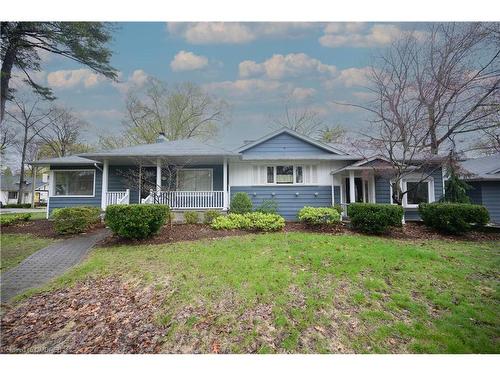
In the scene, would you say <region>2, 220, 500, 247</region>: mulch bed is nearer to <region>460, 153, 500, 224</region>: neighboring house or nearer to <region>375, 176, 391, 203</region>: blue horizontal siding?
<region>375, 176, 391, 203</region>: blue horizontal siding

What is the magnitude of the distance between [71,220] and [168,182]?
3699mm

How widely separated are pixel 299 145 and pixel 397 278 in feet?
27.4

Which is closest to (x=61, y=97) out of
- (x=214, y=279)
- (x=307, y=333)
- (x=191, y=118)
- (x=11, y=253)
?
(x=11, y=253)

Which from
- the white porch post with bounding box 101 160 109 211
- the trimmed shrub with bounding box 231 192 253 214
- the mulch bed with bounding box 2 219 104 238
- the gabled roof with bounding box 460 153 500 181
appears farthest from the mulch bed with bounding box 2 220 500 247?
the gabled roof with bounding box 460 153 500 181

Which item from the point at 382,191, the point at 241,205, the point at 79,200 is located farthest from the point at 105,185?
the point at 382,191

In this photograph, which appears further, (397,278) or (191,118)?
(191,118)

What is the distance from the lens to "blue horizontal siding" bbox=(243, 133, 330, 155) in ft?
38.2

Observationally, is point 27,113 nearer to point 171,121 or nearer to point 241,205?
point 241,205

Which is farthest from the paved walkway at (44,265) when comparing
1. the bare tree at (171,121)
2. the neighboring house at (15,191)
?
the neighboring house at (15,191)

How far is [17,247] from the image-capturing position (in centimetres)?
659

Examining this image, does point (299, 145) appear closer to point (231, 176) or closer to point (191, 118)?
point (231, 176)

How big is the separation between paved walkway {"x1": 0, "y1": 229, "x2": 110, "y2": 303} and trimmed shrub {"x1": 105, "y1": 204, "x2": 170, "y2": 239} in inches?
37.4

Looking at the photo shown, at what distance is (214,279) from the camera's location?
167 inches

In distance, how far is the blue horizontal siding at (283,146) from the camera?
38.2 feet
